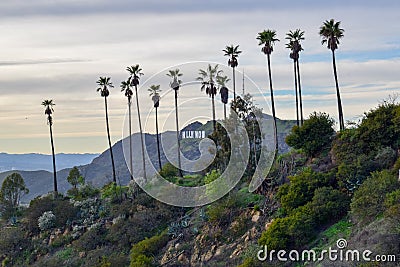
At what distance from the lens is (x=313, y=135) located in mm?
45250

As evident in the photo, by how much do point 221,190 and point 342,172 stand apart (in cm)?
1059

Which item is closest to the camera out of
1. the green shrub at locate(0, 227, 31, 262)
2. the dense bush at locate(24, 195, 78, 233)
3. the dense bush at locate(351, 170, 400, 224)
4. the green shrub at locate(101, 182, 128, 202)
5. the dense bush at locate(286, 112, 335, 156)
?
the dense bush at locate(351, 170, 400, 224)

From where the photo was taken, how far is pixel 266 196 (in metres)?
42.9

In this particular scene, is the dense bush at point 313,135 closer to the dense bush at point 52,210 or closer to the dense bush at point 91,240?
the dense bush at point 91,240

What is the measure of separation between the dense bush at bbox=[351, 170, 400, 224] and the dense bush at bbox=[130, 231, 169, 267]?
13.8 metres

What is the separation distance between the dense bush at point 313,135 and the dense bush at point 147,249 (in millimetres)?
11471

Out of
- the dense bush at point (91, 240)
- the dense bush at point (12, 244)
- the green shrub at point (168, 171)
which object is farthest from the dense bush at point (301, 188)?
the dense bush at point (12, 244)

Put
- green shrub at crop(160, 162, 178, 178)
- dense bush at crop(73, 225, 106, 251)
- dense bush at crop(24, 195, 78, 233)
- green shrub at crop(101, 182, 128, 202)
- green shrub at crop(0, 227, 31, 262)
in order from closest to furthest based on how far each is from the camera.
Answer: dense bush at crop(73, 225, 106, 251) < green shrub at crop(0, 227, 31, 262) < green shrub at crop(160, 162, 178, 178) < dense bush at crop(24, 195, 78, 233) < green shrub at crop(101, 182, 128, 202)

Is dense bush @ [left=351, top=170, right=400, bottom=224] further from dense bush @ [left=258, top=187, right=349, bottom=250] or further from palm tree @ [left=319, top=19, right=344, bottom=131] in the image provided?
palm tree @ [left=319, top=19, right=344, bottom=131]

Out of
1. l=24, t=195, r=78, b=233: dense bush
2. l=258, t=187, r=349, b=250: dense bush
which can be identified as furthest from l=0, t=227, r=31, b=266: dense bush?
l=258, t=187, r=349, b=250: dense bush

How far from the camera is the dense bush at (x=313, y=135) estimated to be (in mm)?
45062

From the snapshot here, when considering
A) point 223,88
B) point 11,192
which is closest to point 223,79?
point 223,88

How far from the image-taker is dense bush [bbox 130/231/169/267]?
40062 millimetres

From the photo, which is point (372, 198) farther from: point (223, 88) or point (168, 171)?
point (168, 171)
